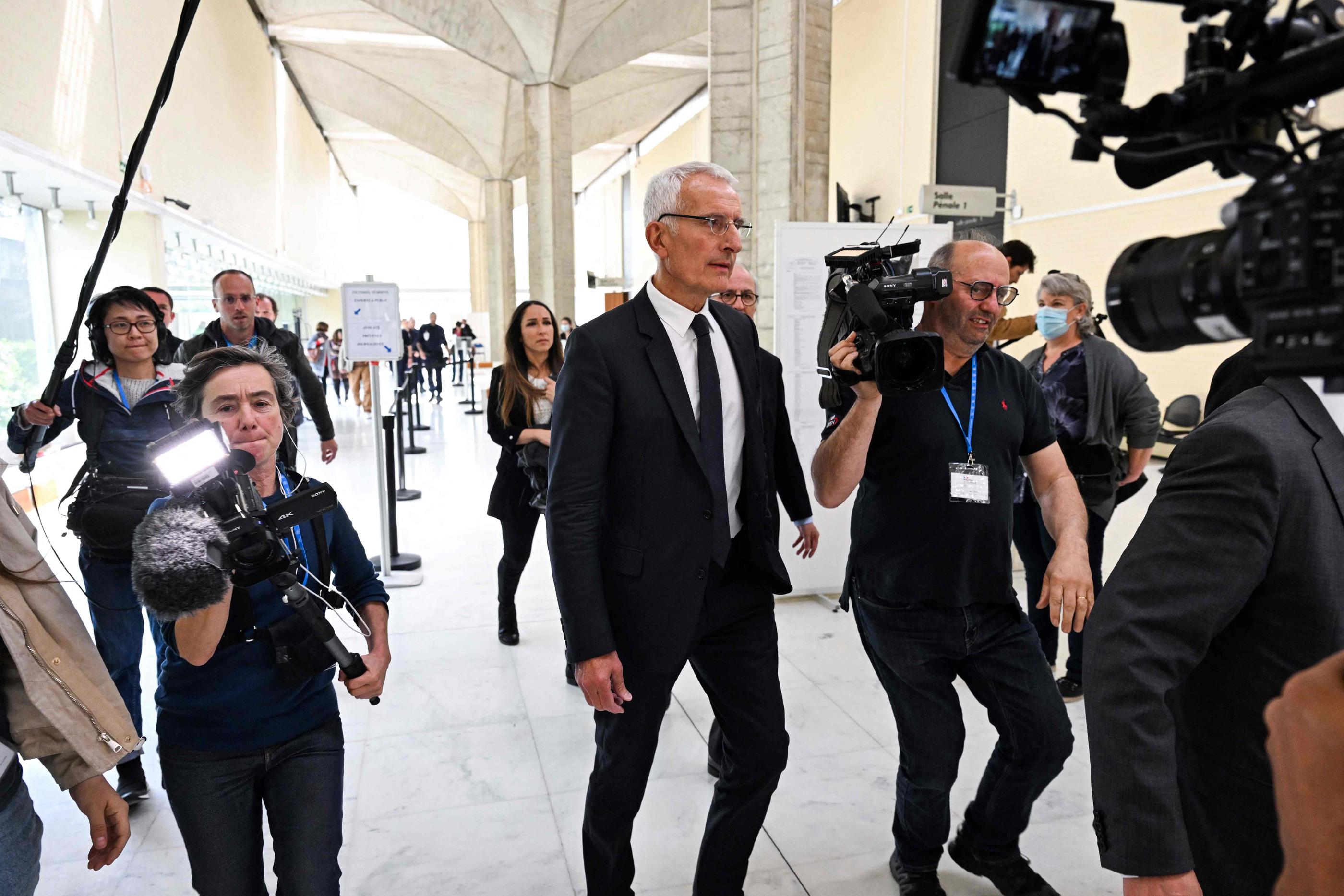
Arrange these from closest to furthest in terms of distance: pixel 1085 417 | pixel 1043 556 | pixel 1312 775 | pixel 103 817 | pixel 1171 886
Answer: pixel 1312 775 < pixel 1171 886 < pixel 103 817 < pixel 1085 417 < pixel 1043 556

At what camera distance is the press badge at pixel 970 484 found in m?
2.15

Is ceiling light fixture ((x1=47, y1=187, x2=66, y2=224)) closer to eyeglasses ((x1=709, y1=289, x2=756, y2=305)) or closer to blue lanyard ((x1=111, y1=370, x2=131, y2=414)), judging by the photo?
blue lanyard ((x1=111, y1=370, x2=131, y2=414))

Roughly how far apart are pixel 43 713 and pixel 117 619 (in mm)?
1874

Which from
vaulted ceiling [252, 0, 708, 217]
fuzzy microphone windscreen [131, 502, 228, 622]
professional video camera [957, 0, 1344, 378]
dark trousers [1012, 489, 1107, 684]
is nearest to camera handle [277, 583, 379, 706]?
fuzzy microphone windscreen [131, 502, 228, 622]

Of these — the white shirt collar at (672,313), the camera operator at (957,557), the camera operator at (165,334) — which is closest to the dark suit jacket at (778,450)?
the camera operator at (957,557)

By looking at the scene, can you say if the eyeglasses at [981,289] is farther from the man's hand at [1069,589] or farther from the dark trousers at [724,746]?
the dark trousers at [724,746]

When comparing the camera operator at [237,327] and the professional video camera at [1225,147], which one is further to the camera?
the camera operator at [237,327]

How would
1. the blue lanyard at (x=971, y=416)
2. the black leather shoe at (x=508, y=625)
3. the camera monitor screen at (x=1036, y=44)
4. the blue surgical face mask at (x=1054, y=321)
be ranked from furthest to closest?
the black leather shoe at (x=508, y=625) → the blue surgical face mask at (x=1054, y=321) → the blue lanyard at (x=971, y=416) → the camera monitor screen at (x=1036, y=44)

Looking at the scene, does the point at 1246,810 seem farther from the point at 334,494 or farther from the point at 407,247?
the point at 407,247

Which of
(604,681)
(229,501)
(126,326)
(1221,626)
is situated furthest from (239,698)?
(126,326)

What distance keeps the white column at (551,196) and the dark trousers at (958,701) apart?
45.7ft

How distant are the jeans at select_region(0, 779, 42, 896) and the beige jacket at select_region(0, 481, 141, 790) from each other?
0.20ft

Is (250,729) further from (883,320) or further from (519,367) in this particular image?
(519,367)

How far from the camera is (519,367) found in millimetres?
4332
